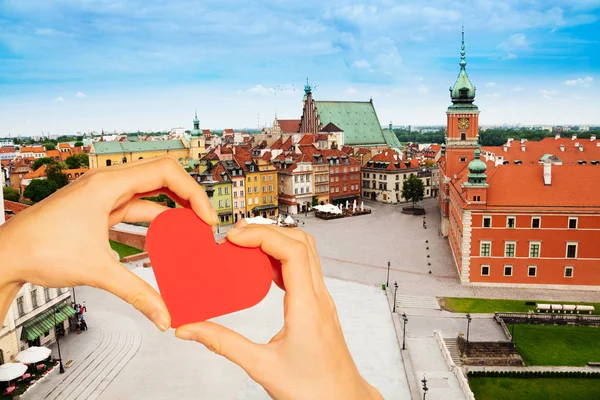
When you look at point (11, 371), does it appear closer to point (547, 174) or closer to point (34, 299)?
point (34, 299)

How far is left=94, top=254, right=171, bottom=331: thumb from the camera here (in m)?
4.06

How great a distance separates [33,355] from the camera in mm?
25344

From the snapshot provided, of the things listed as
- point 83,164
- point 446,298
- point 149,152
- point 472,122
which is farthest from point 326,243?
point 83,164

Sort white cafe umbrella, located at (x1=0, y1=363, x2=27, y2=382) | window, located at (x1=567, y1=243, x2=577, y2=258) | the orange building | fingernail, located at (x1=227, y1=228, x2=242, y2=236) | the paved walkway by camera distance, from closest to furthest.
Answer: fingernail, located at (x1=227, y1=228, x2=242, y2=236) < white cafe umbrella, located at (x1=0, y1=363, x2=27, y2=382) < the paved walkway < the orange building < window, located at (x1=567, y1=243, x2=577, y2=258)

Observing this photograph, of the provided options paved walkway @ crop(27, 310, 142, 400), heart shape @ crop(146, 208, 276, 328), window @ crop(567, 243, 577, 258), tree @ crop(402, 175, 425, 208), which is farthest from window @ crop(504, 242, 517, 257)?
heart shape @ crop(146, 208, 276, 328)

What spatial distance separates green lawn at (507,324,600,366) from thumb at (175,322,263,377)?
87.4 ft

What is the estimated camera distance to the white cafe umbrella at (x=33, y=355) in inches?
987

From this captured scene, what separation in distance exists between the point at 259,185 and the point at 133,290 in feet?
212

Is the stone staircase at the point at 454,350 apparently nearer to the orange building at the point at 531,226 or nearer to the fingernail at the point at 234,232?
the orange building at the point at 531,226

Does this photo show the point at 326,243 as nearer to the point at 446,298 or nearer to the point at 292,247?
the point at 446,298

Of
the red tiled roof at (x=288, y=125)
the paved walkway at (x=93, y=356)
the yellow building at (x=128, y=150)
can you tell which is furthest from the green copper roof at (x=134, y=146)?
the paved walkway at (x=93, y=356)

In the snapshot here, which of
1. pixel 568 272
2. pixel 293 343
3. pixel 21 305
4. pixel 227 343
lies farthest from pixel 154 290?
pixel 568 272

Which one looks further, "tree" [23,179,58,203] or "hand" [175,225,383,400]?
"tree" [23,179,58,203]

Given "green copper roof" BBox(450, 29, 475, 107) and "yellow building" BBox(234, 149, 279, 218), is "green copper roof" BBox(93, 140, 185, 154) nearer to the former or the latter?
"yellow building" BBox(234, 149, 279, 218)
